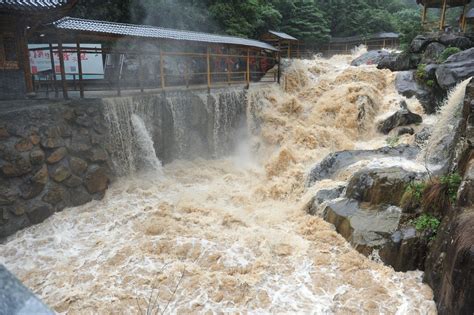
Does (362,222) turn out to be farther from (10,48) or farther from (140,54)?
(10,48)

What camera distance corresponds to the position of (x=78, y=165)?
8938mm

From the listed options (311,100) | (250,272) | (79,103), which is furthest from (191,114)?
(250,272)

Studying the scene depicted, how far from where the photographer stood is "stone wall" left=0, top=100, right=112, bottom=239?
7.61m

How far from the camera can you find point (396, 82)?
1570 cm

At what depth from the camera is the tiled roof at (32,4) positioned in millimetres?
8044

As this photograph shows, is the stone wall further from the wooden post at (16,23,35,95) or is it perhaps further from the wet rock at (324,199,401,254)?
the wet rock at (324,199,401,254)

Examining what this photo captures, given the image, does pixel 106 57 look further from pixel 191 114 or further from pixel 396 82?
pixel 396 82

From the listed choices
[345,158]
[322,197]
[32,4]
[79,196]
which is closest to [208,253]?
[322,197]

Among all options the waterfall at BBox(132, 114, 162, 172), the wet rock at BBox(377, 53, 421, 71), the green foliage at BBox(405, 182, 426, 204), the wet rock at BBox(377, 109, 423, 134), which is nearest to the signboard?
the waterfall at BBox(132, 114, 162, 172)

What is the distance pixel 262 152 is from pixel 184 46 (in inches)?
233

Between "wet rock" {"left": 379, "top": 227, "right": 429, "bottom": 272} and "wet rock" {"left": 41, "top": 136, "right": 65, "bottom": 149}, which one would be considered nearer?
"wet rock" {"left": 379, "top": 227, "right": 429, "bottom": 272}

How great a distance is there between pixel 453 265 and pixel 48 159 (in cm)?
823

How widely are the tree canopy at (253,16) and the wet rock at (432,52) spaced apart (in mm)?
2611

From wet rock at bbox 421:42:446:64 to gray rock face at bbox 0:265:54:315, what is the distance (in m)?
18.8
